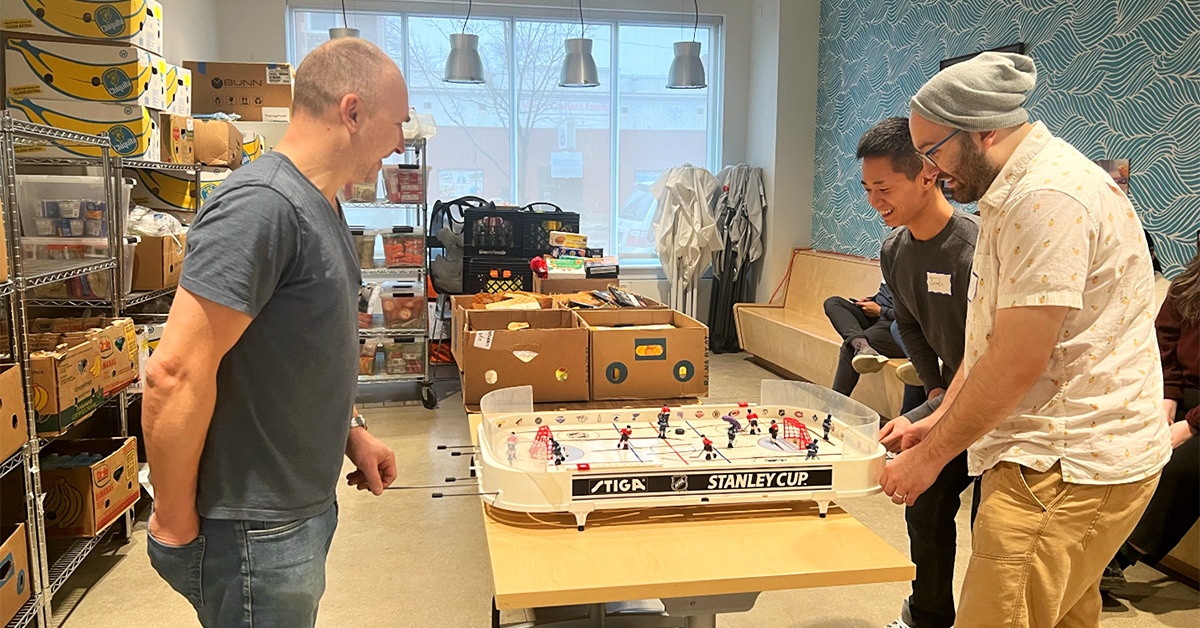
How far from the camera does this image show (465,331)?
2.72 m

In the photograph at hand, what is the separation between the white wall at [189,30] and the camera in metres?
5.47

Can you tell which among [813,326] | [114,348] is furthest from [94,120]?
[813,326]

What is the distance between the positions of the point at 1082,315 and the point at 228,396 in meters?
1.49

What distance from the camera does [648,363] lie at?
2.74m

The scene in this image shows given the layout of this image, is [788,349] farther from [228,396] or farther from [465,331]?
[228,396]

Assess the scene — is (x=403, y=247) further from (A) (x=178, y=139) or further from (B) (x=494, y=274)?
(A) (x=178, y=139)

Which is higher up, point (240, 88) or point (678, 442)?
point (240, 88)

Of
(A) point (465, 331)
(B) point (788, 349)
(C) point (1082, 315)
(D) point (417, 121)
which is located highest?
(D) point (417, 121)

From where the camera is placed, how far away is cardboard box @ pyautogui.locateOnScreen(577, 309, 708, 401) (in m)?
2.71

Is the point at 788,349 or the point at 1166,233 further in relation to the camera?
the point at 788,349

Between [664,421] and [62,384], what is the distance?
201 centimetres

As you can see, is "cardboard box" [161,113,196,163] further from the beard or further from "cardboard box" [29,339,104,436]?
the beard

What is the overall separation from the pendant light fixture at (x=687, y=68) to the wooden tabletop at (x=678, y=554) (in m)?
5.51

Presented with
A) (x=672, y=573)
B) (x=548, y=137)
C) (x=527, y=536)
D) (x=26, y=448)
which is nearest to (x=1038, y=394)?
(x=672, y=573)
